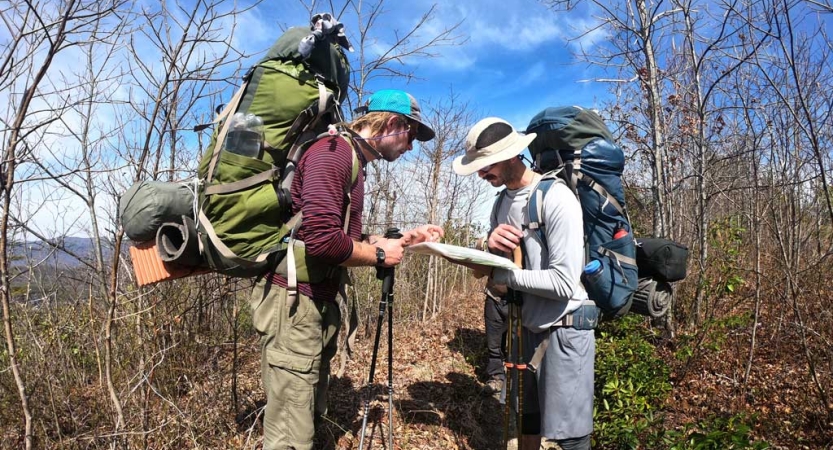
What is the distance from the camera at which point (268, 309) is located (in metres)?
2.19

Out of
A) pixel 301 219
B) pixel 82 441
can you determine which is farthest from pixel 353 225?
pixel 82 441

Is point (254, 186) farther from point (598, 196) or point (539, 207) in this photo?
point (598, 196)

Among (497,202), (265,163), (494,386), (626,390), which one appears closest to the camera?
(265,163)

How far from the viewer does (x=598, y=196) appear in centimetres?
232

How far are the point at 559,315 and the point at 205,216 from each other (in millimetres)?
1772

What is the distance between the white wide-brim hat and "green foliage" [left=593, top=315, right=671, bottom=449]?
1960 mm

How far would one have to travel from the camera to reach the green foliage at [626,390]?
3.09 metres

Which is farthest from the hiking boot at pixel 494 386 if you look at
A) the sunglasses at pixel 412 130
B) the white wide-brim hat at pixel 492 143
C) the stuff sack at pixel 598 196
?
the sunglasses at pixel 412 130

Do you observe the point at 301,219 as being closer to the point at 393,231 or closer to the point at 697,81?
the point at 393,231

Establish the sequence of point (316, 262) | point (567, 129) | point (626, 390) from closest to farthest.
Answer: point (316, 262)
point (567, 129)
point (626, 390)

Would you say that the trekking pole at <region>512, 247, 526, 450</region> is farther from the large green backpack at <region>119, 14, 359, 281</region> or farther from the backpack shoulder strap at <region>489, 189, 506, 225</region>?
the large green backpack at <region>119, 14, 359, 281</region>

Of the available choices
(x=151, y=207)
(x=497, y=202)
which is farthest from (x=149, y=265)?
(x=497, y=202)

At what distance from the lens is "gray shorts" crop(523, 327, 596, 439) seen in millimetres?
2150

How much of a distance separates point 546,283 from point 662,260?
2.93 feet
